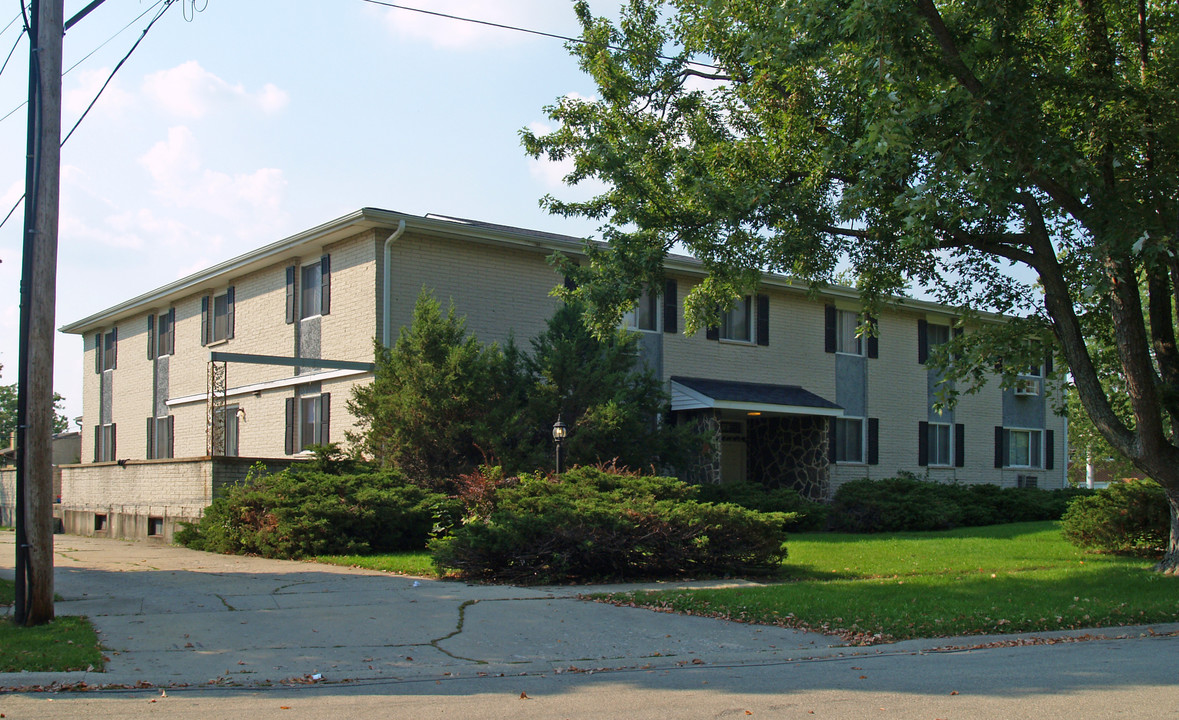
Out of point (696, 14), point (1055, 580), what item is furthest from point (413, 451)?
point (1055, 580)

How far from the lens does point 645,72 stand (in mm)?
16406

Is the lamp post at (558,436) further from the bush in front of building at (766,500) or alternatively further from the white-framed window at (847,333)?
the white-framed window at (847,333)

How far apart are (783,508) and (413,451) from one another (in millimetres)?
8020

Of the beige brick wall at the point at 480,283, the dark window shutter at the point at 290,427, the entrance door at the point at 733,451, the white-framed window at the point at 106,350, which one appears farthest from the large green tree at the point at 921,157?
the white-framed window at the point at 106,350

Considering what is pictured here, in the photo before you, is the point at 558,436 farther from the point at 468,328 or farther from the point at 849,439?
the point at 849,439

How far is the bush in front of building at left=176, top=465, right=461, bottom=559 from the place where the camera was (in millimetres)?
15625

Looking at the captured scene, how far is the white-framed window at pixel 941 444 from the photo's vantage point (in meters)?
30.1

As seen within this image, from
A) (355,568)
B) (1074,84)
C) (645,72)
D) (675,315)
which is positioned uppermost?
(645,72)

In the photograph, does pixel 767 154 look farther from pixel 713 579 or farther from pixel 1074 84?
pixel 713 579

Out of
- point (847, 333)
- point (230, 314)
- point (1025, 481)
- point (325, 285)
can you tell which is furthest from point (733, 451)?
point (230, 314)

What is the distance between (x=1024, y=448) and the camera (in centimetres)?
3294

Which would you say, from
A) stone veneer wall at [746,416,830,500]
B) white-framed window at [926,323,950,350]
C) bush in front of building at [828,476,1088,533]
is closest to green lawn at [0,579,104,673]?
bush in front of building at [828,476,1088,533]

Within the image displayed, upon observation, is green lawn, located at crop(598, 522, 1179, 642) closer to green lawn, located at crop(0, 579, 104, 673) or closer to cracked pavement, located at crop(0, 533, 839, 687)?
cracked pavement, located at crop(0, 533, 839, 687)

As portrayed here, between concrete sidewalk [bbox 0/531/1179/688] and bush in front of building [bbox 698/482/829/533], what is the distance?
29.4 ft
